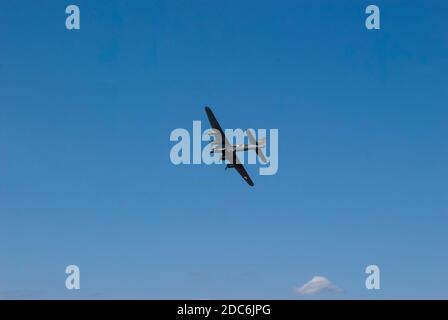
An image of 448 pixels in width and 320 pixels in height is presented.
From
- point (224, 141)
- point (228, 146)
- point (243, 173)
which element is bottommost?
point (243, 173)

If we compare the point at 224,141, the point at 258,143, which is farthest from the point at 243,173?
the point at 224,141

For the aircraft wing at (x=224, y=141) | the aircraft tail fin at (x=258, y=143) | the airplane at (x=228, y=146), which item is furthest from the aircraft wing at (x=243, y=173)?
the aircraft tail fin at (x=258, y=143)

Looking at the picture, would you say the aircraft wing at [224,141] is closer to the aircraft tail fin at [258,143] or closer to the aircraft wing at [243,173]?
the aircraft wing at [243,173]

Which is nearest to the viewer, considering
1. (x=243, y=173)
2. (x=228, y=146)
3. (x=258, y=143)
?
(x=228, y=146)

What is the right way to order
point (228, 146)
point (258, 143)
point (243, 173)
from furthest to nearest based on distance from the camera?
point (243, 173)
point (258, 143)
point (228, 146)

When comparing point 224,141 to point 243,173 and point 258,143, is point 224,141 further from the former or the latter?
point 243,173

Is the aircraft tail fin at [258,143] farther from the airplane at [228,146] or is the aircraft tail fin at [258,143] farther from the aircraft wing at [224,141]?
the aircraft wing at [224,141]

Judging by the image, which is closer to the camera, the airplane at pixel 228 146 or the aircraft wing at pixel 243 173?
the airplane at pixel 228 146

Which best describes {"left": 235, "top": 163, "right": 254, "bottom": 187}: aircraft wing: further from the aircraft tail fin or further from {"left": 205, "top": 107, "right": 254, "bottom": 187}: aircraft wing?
the aircraft tail fin

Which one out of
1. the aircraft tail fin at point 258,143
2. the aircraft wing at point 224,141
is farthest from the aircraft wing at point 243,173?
the aircraft tail fin at point 258,143
